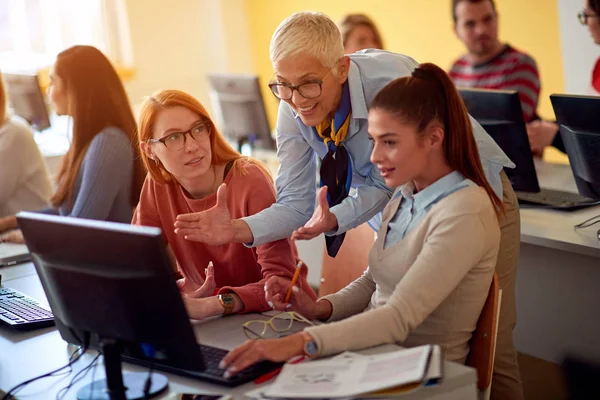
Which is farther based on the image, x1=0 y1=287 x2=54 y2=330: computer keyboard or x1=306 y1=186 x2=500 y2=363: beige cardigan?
x1=0 y1=287 x2=54 y2=330: computer keyboard

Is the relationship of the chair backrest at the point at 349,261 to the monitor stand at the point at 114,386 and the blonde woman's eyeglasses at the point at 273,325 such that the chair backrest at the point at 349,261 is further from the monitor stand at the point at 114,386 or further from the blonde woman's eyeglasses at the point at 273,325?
the monitor stand at the point at 114,386

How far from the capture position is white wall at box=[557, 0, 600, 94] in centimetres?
416

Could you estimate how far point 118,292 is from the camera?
1.48 metres

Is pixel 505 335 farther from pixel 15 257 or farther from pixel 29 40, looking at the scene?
pixel 29 40

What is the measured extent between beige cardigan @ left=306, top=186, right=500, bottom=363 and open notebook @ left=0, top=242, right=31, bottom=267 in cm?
145

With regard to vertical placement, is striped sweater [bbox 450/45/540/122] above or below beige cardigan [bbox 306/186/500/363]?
above

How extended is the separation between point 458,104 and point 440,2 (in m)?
3.38

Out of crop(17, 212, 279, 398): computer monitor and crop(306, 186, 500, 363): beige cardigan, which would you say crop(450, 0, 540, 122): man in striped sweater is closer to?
crop(306, 186, 500, 363): beige cardigan

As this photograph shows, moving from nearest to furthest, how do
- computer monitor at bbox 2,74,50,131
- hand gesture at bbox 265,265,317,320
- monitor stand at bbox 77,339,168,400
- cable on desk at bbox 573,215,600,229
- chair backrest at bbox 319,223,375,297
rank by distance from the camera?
monitor stand at bbox 77,339,168,400
hand gesture at bbox 265,265,317,320
chair backrest at bbox 319,223,375,297
cable on desk at bbox 573,215,600,229
computer monitor at bbox 2,74,50,131

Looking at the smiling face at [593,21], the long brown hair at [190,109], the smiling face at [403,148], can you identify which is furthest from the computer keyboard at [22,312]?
the smiling face at [593,21]

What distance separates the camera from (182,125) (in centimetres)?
222

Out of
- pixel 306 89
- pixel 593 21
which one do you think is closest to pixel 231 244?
pixel 306 89

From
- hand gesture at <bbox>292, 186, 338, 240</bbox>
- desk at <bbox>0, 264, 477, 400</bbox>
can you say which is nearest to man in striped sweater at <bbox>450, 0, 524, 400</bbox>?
hand gesture at <bbox>292, 186, 338, 240</bbox>

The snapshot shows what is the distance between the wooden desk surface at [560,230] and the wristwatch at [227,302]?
1052mm
